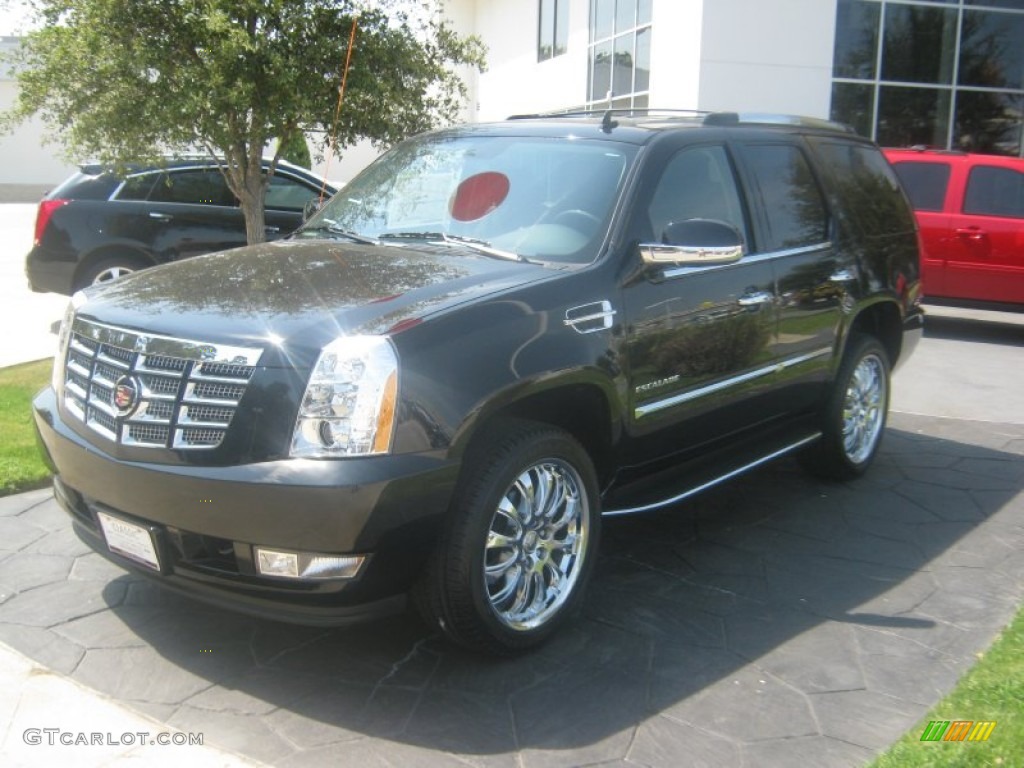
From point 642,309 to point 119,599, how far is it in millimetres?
2411

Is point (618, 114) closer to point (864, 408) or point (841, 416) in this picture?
point (841, 416)

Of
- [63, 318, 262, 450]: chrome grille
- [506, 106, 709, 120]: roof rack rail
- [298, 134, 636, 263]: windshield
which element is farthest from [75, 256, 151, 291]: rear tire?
[63, 318, 262, 450]: chrome grille

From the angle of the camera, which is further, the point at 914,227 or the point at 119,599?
the point at 914,227

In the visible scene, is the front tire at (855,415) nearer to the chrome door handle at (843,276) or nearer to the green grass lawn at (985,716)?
the chrome door handle at (843,276)

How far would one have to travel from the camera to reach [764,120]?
5.37 meters

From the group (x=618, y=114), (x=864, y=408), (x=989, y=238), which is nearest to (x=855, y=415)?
(x=864, y=408)

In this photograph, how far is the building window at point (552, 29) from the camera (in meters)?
23.6

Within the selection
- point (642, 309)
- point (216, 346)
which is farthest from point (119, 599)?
A: point (642, 309)

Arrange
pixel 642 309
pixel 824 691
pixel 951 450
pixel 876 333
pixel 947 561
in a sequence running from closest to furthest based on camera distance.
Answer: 1. pixel 824 691
2. pixel 642 309
3. pixel 947 561
4. pixel 876 333
5. pixel 951 450

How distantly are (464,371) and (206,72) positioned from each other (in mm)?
4815

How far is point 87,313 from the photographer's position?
3.88 metres

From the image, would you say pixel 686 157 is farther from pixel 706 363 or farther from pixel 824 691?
pixel 824 691

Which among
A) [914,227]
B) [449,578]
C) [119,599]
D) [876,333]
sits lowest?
[119,599]

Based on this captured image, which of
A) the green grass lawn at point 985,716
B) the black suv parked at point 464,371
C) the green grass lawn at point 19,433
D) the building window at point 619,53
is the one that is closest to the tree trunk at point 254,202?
the green grass lawn at point 19,433
